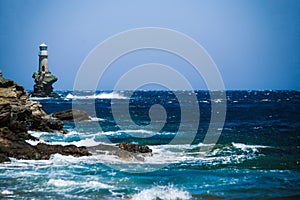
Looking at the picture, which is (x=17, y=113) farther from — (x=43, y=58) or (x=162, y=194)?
(x=43, y=58)

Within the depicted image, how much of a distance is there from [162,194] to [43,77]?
97504 mm

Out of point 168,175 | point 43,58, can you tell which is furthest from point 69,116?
point 43,58

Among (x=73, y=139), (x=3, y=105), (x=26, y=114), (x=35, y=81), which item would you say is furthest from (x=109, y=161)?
(x=35, y=81)

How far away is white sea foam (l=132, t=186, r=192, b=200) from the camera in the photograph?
14.3 meters

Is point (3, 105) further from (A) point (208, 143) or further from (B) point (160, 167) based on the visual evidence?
(A) point (208, 143)

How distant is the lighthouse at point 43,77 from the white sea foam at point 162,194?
95.0 metres

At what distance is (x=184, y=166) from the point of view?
2052cm

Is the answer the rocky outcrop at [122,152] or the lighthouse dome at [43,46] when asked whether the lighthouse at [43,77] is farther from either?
the rocky outcrop at [122,152]

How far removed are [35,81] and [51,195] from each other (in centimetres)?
9989

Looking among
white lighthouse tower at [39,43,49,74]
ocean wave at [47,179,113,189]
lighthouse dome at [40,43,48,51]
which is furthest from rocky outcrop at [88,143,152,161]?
lighthouse dome at [40,43,48,51]

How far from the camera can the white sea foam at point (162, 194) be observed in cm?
1427

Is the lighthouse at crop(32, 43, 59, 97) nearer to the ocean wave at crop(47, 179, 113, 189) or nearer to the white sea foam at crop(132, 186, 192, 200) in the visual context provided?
the ocean wave at crop(47, 179, 113, 189)

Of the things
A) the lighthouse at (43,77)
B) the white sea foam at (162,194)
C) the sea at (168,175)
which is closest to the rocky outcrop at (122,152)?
the sea at (168,175)

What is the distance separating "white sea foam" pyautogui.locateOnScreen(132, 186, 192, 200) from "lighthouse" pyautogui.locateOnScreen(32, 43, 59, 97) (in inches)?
3740
